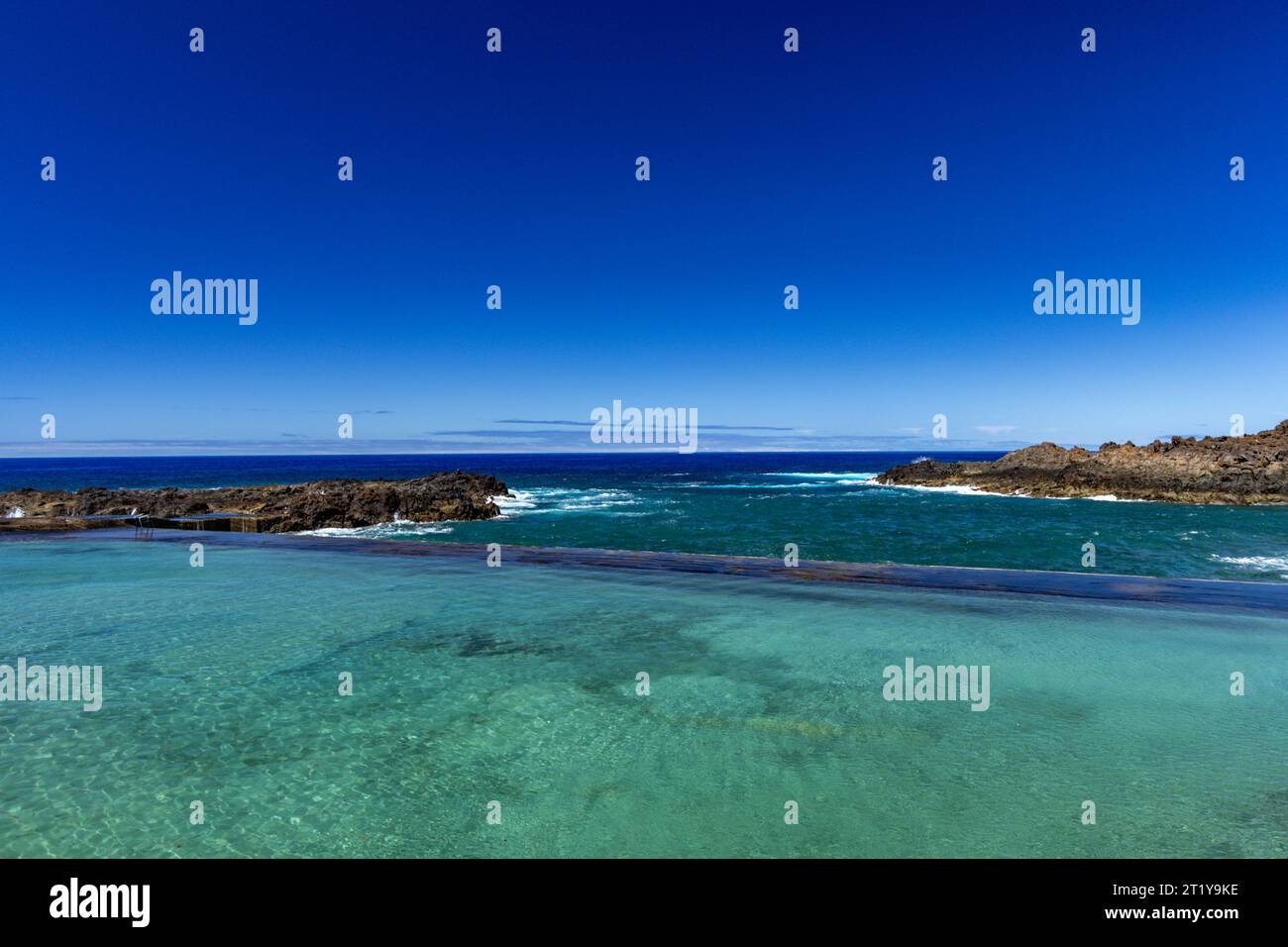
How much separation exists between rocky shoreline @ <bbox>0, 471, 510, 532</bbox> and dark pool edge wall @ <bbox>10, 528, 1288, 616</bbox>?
13.2 meters

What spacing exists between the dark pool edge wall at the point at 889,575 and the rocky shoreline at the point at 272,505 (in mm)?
13195

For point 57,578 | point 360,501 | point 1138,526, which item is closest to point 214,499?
point 360,501

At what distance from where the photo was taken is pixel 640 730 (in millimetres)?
6668

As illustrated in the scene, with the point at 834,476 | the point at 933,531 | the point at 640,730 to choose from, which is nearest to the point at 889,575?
the point at 640,730

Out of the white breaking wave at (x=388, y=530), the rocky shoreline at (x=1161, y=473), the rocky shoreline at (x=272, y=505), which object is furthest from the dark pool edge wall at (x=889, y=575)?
the rocky shoreline at (x=1161, y=473)

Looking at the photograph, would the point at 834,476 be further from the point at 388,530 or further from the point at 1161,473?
the point at 388,530

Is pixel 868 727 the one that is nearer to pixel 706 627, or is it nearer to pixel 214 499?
pixel 706 627

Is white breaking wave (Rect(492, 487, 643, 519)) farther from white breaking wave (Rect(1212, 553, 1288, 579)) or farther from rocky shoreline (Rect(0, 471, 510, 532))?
white breaking wave (Rect(1212, 553, 1288, 579))

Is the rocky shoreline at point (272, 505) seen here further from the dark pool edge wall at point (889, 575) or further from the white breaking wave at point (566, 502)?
the dark pool edge wall at point (889, 575)

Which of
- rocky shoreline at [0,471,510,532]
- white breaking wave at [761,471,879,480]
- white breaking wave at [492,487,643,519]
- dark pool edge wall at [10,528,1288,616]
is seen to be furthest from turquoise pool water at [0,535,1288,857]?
white breaking wave at [761,471,879,480]

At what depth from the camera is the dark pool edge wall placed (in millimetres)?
11406

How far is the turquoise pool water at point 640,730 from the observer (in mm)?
4855
